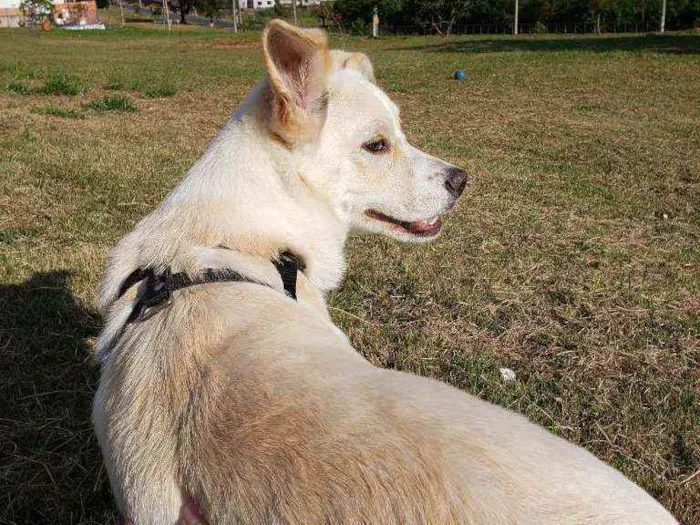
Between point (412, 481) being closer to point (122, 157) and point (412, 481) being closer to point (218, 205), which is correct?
point (218, 205)

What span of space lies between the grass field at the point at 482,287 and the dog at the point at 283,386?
4.17 feet

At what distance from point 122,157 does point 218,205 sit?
19.7 feet

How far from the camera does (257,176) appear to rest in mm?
2324

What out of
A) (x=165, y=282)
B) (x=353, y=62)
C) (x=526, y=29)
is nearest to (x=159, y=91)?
(x=353, y=62)

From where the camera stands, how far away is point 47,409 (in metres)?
3.21

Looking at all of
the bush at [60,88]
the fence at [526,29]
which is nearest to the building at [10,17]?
the fence at [526,29]

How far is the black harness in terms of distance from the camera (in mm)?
1842

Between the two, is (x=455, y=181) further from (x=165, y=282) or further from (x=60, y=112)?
(x=60, y=112)

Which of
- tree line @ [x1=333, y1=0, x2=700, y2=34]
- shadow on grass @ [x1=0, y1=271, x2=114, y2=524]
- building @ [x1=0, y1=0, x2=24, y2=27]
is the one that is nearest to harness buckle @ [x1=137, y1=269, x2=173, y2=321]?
shadow on grass @ [x1=0, y1=271, x2=114, y2=524]

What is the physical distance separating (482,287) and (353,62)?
212 centimetres

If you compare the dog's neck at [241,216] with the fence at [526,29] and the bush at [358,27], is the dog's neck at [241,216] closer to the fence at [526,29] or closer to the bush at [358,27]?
the fence at [526,29]

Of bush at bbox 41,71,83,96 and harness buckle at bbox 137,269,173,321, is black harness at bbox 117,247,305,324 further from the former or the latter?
bush at bbox 41,71,83,96

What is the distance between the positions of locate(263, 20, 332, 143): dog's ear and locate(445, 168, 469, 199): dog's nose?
2.35 ft

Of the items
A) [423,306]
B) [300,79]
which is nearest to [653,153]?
[423,306]
